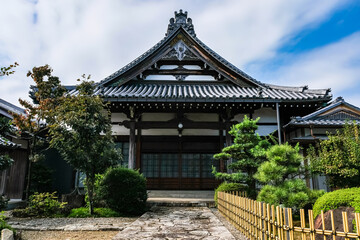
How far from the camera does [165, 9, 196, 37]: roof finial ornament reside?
15.2 meters

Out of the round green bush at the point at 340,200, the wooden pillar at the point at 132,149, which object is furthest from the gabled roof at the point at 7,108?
the round green bush at the point at 340,200

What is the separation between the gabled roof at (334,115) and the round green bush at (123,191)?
6.95 meters

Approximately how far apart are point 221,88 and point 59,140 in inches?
342

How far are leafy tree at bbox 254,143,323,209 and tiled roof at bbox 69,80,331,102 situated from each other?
4484 mm

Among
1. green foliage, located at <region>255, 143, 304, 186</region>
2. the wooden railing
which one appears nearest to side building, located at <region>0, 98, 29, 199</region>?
the wooden railing

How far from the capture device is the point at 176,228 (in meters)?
6.41

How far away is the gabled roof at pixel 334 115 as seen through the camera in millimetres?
10883

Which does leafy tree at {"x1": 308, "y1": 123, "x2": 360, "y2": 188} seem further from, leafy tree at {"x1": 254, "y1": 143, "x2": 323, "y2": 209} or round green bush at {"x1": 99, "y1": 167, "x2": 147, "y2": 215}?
round green bush at {"x1": 99, "y1": 167, "x2": 147, "y2": 215}

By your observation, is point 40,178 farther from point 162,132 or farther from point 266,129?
point 266,129

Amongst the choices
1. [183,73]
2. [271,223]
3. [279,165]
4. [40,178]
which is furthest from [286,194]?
[40,178]

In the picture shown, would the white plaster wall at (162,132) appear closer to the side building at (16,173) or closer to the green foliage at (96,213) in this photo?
the green foliage at (96,213)

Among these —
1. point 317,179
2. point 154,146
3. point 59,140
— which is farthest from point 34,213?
point 317,179

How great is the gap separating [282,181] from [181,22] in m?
12.3

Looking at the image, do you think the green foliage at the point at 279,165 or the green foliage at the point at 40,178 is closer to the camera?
the green foliage at the point at 279,165
